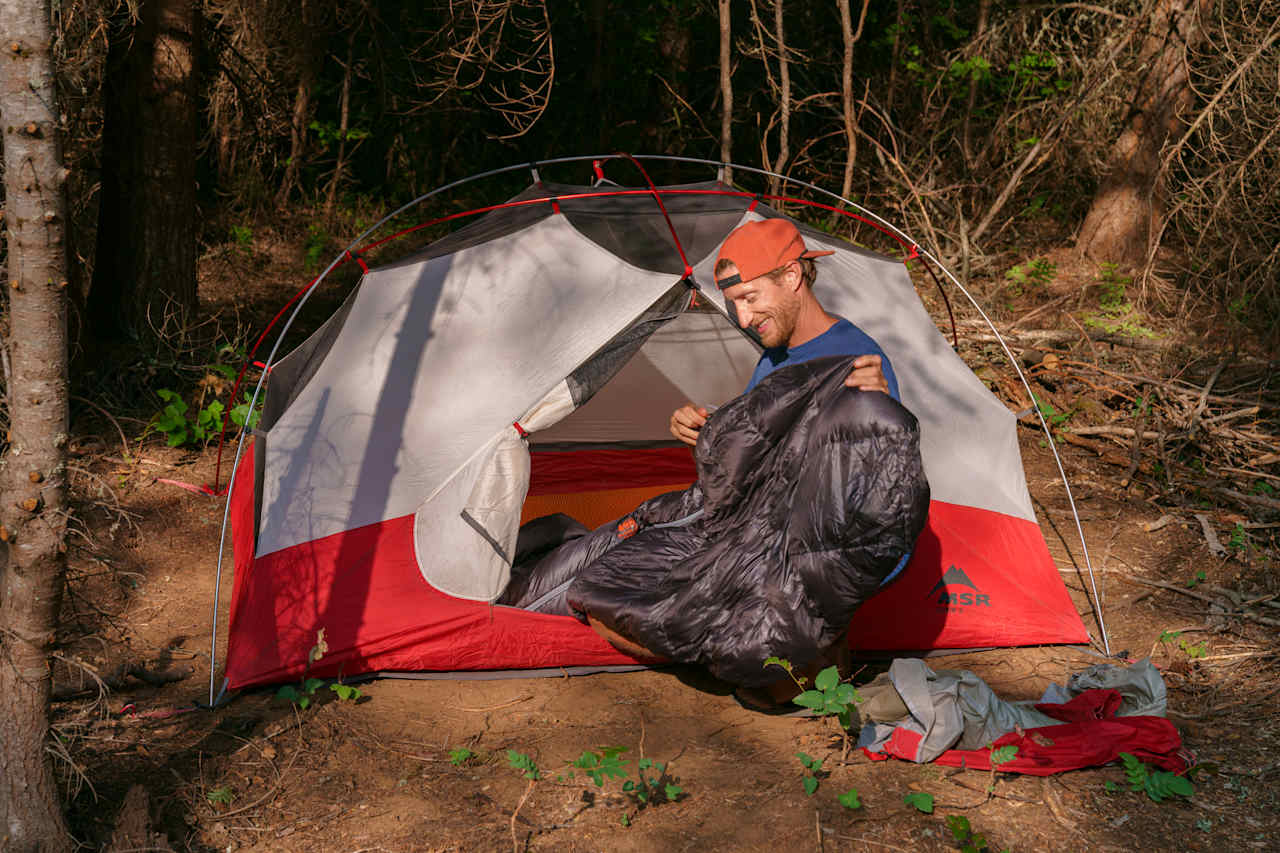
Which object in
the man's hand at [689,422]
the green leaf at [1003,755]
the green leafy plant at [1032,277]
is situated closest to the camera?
the green leaf at [1003,755]

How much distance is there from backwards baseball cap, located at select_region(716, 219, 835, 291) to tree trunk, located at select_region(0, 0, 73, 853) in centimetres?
192

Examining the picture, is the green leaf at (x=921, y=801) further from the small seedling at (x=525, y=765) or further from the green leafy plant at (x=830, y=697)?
the small seedling at (x=525, y=765)

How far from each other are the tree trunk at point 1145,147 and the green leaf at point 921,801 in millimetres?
6026

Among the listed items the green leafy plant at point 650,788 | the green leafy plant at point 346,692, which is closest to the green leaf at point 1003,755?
the green leafy plant at point 650,788

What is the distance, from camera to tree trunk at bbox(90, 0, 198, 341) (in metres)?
5.77

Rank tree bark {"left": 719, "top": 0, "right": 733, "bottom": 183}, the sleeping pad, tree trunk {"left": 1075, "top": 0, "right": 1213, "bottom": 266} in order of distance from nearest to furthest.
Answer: the sleeping pad → tree bark {"left": 719, "top": 0, "right": 733, "bottom": 183} → tree trunk {"left": 1075, "top": 0, "right": 1213, "bottom": 266}

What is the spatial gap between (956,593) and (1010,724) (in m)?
0.84

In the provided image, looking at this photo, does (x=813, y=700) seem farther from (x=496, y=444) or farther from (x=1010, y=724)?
(x=496, y=444)

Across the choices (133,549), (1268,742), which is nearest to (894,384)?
(1268,742)

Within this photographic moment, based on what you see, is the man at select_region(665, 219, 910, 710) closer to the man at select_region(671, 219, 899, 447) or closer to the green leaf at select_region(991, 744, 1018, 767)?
the man at select_region(671, 219, 899, 447)

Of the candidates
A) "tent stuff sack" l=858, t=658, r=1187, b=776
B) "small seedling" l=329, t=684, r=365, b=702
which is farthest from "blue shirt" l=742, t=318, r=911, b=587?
"small seedling" l=329, t=684, r=365, b=702

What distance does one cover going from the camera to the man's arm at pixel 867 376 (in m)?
3.18

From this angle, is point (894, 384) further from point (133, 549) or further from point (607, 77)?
point (607, 77)

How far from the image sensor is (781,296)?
3.44 meters
